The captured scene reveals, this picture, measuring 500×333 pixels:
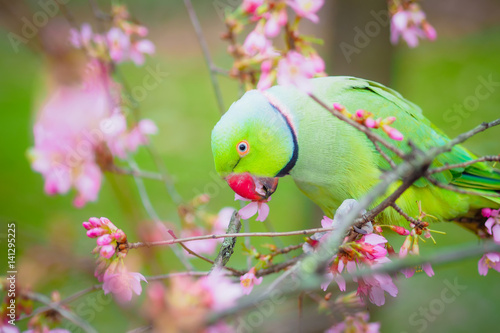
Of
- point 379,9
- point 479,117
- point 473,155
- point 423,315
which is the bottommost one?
point 423,315

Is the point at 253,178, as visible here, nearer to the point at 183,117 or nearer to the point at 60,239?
the point at 60,239

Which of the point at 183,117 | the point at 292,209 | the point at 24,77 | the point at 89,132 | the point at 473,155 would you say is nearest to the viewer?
the point at 89,132

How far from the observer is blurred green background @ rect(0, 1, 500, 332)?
1642 mm

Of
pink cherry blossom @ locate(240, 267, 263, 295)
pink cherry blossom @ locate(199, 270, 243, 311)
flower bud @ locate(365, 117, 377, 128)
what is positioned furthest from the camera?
pink cherry blossom @ locate(240, 267, 263, 295)

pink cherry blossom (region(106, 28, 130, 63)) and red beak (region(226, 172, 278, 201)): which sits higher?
pink cherry blossom (region(106, 28, 130, 63))

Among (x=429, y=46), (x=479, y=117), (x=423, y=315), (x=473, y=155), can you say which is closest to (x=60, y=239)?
(x=473, y=155)

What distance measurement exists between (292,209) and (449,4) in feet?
19.8

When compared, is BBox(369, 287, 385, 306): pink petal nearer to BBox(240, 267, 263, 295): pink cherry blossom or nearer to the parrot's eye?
BBox(240, 267, 263, 295): pink cherry blossom

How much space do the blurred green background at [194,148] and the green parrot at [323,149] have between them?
0.33m

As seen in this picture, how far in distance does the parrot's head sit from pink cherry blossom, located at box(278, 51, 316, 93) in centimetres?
22

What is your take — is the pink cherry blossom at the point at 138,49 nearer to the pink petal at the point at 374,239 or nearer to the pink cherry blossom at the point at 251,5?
the pink cherry blossom at the point at 251,5

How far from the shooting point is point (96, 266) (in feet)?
3.96

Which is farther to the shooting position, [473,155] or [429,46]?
[429,46]

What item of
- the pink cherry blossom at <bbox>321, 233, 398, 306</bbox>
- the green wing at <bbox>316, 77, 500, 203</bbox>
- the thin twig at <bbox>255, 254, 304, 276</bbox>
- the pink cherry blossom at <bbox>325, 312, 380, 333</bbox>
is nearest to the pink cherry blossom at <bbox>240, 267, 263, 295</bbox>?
the thin twig at <bbox>255, 254, 304, 276</bbox>
